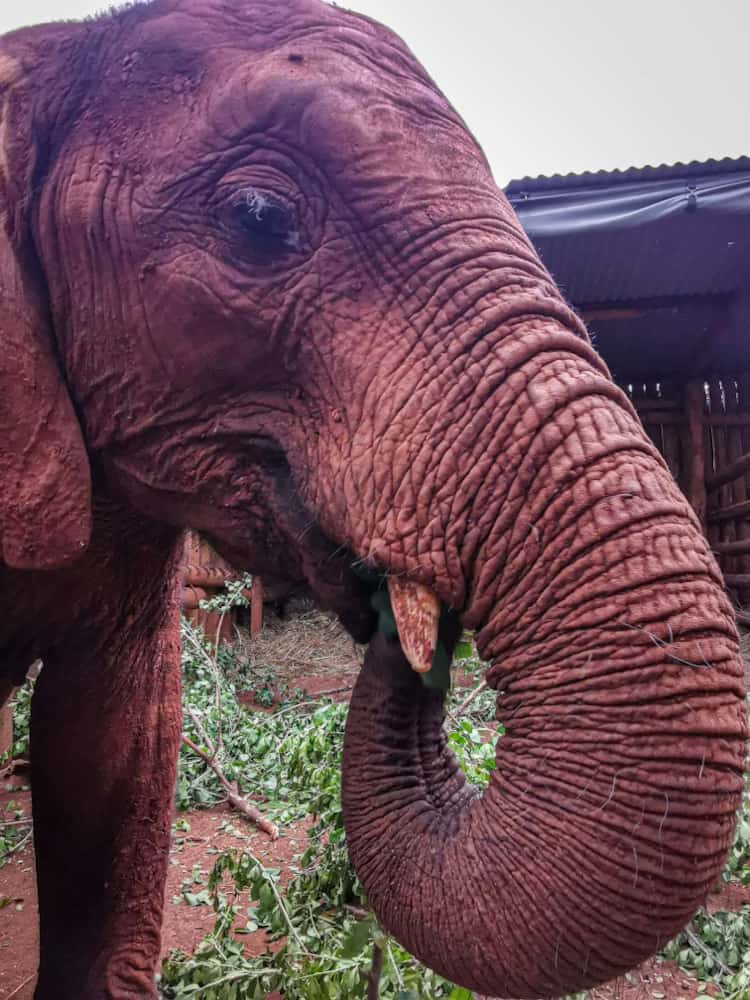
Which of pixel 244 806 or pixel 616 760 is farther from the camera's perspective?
pixel 244 806

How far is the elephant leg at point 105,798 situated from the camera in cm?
235

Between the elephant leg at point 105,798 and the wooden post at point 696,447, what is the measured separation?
22.9 feet

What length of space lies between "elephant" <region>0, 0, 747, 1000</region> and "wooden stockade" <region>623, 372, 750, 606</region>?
7649mm

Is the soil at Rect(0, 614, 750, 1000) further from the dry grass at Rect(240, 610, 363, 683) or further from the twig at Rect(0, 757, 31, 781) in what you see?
the dry grass at Rect(240, 610, 363, 683)

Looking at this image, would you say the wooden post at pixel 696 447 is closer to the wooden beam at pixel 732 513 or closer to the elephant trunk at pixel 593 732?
the wooden beam at pixel 732 513

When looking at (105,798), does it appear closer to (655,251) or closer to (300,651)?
(655,251)

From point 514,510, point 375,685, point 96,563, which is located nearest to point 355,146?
point 514,510

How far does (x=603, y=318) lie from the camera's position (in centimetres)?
739

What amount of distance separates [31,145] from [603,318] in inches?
252

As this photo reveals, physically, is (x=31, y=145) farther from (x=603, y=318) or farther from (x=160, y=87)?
(x=603, y=318)

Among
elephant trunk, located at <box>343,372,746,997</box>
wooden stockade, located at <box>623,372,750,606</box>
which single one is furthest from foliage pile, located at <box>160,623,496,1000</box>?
wooden stockade, located at <box>623,372,750,606</box>

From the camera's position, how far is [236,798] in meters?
4.67

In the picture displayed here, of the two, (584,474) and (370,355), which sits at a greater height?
(370,355)

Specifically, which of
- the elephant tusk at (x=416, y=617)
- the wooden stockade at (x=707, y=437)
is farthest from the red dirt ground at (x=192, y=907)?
the wooden stockade at (x=707, y=437)
